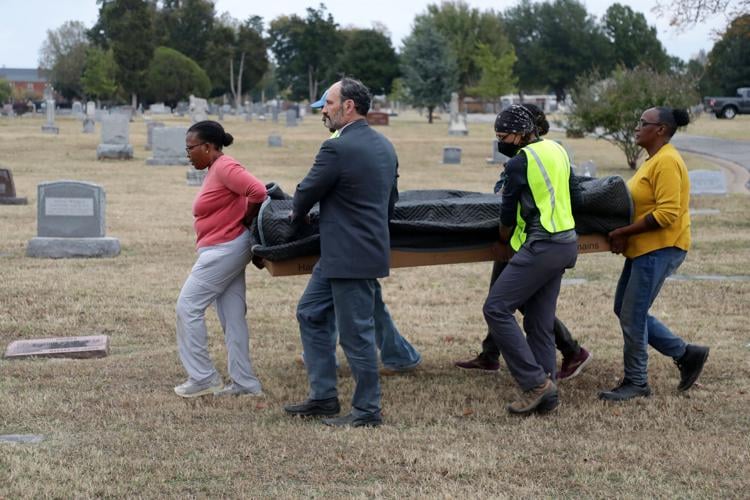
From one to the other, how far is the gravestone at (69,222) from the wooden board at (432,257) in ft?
21.3

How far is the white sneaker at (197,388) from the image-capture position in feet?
22.1

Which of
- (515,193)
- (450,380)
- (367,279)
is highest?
(515,193)

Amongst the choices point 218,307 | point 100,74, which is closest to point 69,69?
point 100,74

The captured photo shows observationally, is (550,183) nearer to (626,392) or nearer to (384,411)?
(626,392)

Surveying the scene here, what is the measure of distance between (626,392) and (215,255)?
2.52m

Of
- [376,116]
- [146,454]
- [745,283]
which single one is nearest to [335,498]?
[146,454]

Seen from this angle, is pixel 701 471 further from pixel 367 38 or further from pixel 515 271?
pixel 367 38

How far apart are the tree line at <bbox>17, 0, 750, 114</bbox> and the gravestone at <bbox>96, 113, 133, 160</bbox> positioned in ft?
149

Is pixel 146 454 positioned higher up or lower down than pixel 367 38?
lower down

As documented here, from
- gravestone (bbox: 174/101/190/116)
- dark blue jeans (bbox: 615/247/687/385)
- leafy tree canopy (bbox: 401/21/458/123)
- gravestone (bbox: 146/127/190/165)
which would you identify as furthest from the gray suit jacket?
gravestone (bbox: 174/101/190/116)

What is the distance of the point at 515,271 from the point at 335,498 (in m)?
1.86

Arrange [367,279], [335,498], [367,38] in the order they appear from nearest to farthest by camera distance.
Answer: [335,498]
[367,279]
[367,38]

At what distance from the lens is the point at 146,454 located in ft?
18.1

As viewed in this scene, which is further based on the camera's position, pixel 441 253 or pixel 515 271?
pixel 441 253
